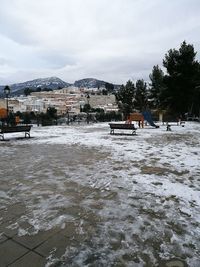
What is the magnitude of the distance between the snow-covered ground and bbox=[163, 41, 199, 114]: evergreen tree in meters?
26.6

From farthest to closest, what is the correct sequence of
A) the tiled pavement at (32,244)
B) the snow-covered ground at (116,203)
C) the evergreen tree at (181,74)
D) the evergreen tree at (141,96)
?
the evergreen tree at (141,96)
the evergreen tree at (181,74)
the snow-covered ground at (116,203)
the tiled pavement at (32,244)

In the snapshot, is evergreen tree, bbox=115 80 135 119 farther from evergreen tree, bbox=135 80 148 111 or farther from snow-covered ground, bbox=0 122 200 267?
snow-covered ground, bbox=0 122 200 267

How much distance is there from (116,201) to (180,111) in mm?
34689

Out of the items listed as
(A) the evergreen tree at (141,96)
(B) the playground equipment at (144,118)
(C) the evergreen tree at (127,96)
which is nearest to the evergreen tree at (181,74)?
(B) the playground equipment at (144,118)

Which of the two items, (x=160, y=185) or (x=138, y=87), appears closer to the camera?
(x=160, y=185)

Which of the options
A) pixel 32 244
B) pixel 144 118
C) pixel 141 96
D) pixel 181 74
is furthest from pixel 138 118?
pixel 141 96

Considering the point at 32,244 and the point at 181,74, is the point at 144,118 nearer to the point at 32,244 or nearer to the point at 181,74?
the point at 181,74

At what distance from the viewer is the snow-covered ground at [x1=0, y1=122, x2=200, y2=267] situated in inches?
124

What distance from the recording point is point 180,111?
3734 cm

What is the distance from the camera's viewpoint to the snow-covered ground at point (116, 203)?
124 inches

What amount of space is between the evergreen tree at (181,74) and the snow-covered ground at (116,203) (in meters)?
26.6

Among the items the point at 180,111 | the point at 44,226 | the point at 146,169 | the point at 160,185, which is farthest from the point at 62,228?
the point at 180,111

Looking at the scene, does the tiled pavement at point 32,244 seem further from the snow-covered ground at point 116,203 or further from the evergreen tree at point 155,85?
the evergreen tree at point 155,85

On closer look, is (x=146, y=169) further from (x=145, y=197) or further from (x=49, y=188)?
(x=49, y=188)
